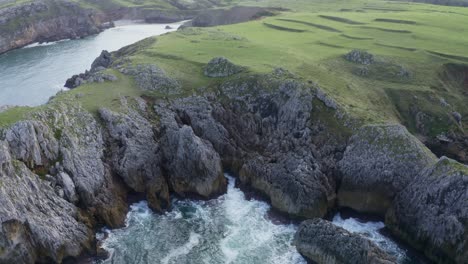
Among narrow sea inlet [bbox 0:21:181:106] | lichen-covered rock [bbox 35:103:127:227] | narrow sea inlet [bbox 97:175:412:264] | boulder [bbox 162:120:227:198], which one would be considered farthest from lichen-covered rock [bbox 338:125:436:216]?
narrow sea inlet [bbox 0:21:181:106]

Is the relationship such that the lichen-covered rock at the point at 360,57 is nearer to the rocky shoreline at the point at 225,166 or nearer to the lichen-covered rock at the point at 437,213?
the rocky shoreline at the point at 225,166

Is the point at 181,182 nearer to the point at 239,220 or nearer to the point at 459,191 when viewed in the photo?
the point at 239,220

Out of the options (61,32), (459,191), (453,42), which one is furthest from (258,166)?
(61,32)

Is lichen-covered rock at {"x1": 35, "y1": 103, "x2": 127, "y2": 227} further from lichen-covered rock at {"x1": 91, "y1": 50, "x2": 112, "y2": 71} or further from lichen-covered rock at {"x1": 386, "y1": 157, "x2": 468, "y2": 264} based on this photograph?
lichen-covered rock at {"x1": 91, "y1": 50, "x2": 112, "y2": 71}

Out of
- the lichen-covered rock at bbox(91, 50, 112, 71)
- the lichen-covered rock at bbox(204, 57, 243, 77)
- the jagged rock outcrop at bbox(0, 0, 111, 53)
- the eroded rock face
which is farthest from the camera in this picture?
the jagged rock outcrop at bbox(0, 0, 111, 53)

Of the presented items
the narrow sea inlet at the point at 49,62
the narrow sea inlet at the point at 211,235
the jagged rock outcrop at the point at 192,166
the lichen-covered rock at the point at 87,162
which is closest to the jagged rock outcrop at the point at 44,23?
the narrow sea inlet at the point at 49,62

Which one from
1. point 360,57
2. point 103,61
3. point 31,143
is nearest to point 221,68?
point 360,57
